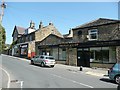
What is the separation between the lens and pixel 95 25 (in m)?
27.2

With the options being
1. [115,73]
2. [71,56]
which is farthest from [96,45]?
[115,73]

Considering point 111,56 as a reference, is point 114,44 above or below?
above

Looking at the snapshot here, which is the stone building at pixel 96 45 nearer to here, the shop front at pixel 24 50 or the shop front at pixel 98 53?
the shop front at pixel 98 53

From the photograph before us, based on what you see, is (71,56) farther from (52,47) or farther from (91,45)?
(52,47)

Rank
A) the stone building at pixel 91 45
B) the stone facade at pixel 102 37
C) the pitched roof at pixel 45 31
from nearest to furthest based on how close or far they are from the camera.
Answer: the stone facade at pixel 102 37
the stone building at pixel 91 45
the pitched roof at pixel 45 31

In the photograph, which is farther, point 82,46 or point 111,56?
point 82,46

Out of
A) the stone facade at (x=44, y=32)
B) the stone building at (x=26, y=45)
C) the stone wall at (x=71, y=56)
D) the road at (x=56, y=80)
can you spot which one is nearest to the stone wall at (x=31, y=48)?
the stone building at (x=26, y=45)

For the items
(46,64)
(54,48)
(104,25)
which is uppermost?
(104,25)

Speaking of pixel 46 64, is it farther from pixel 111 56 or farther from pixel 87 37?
pixel 111 56

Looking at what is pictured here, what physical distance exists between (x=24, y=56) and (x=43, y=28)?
8826mm

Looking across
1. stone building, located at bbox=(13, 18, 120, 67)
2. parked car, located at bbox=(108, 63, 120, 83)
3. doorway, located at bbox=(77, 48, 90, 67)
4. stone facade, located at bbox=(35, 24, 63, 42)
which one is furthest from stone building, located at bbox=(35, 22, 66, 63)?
parked car, located at bbox=(108, 63, 120, 83)

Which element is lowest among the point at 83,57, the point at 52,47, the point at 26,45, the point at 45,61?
the point at 45,61

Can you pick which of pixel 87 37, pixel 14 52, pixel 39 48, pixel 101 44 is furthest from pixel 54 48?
pixel 14 52

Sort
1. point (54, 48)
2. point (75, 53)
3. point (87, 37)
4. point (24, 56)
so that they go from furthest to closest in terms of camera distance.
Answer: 1. point (24, 56)
2. point (54, 48)
3. point (75, 53)
4. point (87, 37)
